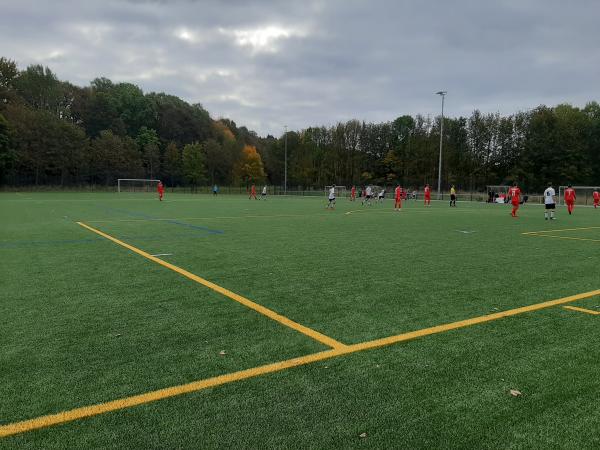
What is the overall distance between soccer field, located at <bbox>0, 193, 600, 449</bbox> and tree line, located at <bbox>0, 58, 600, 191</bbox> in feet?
211

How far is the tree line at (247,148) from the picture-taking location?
66062 millimetres

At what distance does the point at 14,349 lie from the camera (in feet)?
14.0

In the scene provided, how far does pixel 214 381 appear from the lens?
11.7 ft

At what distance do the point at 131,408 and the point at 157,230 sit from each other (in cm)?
1245

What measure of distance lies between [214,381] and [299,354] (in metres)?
0.87

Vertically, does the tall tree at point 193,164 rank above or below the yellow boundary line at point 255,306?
above

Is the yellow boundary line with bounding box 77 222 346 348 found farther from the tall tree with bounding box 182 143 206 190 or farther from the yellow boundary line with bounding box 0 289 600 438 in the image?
the tall tree with bounding box 182 143 206 190

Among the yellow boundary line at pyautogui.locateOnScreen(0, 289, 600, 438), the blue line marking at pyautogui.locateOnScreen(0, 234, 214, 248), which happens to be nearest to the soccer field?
the yellow boundary line at pyautogui.locateOnScreen(0, 289, 600, 438)

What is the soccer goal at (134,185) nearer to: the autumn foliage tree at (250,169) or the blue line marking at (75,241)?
the autumn foliage tree at (250,169)

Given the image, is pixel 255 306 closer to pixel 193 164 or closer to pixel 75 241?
pixel 75 241

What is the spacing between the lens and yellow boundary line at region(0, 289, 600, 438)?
9.71 ft

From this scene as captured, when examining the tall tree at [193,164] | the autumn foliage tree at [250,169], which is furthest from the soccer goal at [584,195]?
the tall tree at [193,164]

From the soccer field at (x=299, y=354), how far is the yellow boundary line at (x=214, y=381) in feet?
0.05

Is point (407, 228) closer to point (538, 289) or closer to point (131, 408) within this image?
point (538, 289)
